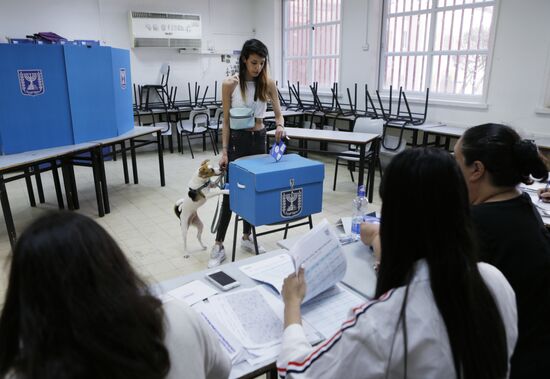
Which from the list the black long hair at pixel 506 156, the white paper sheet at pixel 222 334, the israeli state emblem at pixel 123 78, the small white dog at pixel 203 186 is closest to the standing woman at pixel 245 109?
the small white dog at pixel 203 186

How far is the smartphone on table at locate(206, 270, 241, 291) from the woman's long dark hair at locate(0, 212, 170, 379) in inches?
28.4

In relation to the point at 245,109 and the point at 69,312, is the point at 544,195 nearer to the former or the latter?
the point at 245,109

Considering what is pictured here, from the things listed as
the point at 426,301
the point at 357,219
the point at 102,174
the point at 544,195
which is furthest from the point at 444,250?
the point at 102,174

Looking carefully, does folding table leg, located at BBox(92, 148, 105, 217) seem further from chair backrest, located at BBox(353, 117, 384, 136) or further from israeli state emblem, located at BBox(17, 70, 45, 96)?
chair backrest, located at BBox(353, 117, 384, 136)

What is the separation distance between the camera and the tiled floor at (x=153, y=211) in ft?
10.3

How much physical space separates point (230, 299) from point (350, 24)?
5.73 metres

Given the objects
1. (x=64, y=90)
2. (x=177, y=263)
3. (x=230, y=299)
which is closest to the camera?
(x=230, y=299)

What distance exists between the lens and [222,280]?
1422 millimetres

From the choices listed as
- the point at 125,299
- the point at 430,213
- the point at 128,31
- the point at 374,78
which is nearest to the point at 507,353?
the point at 430,213

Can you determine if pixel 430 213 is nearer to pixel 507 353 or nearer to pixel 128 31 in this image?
pixel 507 353

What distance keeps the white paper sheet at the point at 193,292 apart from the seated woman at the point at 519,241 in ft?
2.81

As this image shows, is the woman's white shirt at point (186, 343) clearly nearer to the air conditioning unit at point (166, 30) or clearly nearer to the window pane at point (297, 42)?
the air conditioning unit at point (166, 30)

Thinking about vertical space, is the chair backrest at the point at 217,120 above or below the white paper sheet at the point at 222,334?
above

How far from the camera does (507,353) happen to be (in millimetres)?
839
